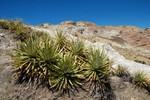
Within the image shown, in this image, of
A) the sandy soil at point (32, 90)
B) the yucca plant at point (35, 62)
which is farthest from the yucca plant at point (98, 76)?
the yucca plant at point (35, 62)

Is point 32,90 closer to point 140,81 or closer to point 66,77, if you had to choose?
point 66,77

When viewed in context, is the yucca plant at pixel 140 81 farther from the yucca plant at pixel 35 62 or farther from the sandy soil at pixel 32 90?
the yucca plant at pixel 35 62

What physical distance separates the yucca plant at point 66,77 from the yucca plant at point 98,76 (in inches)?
20.6

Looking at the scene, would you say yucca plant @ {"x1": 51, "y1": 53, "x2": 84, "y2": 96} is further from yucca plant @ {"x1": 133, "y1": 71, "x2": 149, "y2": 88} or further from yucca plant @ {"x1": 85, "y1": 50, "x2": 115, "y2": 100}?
yucca plant @ {"x1": 133, "y1": 71, "x2": 149, "y2": 88}

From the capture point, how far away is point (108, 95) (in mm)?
10562

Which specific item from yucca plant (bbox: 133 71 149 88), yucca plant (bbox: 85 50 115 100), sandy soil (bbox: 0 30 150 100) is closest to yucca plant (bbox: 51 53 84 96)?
sandy soil (bbox: 0 30 150 100)

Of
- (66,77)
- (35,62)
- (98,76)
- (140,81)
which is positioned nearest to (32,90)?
(35,62)

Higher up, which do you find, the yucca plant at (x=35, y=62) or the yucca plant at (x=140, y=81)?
the yucca plant at (x=35, y=62)

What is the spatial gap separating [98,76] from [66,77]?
172cm

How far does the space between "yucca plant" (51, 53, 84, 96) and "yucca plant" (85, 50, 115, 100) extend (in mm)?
524

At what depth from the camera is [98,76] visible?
1063 cm

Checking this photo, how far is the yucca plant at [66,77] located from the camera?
31.7ft

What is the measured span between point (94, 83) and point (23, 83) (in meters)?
3.35

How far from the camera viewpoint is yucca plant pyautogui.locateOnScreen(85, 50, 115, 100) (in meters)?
10.4
